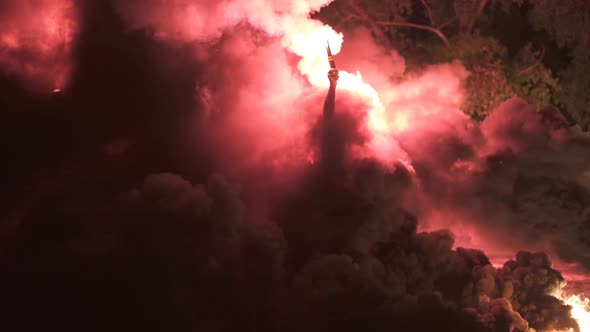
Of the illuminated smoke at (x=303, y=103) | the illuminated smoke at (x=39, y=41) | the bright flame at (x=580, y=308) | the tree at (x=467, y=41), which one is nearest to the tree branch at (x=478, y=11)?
the tree at (x=467, y=41)

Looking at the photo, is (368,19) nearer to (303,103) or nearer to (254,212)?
(303,103)

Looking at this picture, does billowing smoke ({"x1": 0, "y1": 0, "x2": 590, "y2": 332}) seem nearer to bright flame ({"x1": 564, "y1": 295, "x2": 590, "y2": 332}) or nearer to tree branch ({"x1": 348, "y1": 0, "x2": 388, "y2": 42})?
bright flame ({"x1": 564, "y1": 295, "x2": 590, "y2": 332})

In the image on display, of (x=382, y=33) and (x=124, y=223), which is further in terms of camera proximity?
(x=382, y=33)

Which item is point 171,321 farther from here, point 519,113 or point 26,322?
point 519,113

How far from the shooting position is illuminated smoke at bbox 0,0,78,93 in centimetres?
811

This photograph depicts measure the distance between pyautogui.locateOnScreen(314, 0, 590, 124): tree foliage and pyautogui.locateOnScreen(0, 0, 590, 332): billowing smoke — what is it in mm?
2626

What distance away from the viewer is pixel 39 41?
329 inches

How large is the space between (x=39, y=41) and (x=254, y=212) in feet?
12.0

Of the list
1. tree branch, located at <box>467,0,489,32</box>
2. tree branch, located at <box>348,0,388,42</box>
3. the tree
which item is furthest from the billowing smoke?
tree branch, located at <box>467,0,489,32</box>

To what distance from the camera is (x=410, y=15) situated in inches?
591

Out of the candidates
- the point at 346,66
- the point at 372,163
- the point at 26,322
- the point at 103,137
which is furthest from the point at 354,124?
the point at 26,322

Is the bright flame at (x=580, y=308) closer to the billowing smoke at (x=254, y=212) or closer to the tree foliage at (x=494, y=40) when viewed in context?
the billowing smoke at (x=254, y=212)

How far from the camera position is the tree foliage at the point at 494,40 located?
13.9m

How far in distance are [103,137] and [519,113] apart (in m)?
8.16
